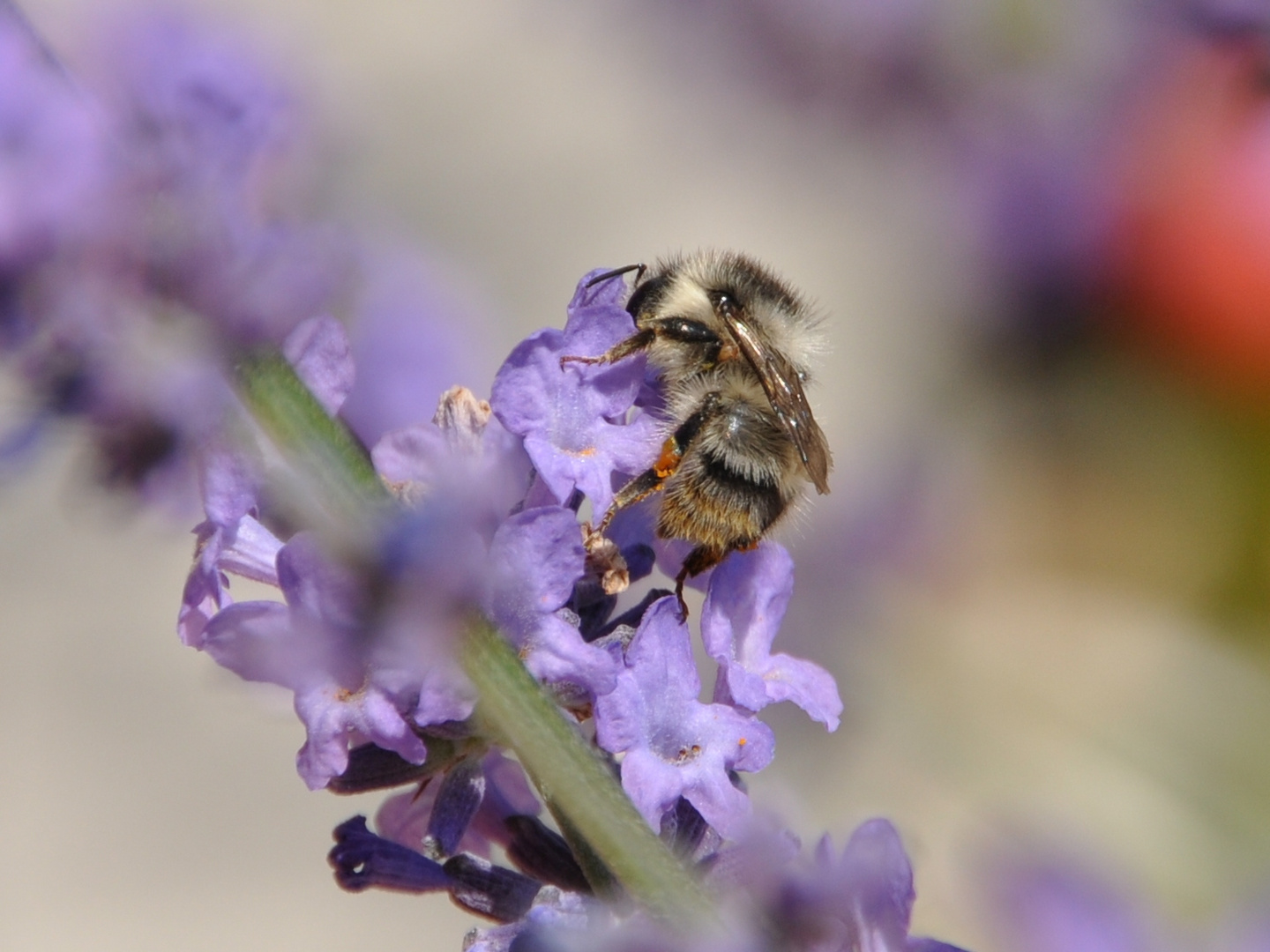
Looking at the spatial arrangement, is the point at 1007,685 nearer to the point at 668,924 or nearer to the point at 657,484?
the point at 657,484

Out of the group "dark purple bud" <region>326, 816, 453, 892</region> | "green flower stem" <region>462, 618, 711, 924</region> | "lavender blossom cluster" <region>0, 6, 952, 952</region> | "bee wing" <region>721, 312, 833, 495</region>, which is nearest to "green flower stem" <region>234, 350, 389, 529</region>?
"lavender blossom cluster" <region>0, 6, 952, 952</region>

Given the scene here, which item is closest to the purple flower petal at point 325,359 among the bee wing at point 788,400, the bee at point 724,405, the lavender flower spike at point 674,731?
the lavender flower spike at point 674,731

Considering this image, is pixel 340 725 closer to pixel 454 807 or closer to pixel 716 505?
pixel 454 807

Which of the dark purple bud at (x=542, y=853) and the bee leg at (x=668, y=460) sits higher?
the bee leg at (x=668, y=460)

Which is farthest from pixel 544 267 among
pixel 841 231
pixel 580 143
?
pixel 841 231

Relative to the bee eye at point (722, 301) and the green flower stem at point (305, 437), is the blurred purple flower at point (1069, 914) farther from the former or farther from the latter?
the bee eye at point (722, 301)

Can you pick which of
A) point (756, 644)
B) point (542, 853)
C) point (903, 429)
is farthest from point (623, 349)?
point (903, 429)

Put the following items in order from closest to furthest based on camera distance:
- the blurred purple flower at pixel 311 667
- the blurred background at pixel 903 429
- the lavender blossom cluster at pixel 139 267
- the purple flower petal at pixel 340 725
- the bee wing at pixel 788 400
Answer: the lavender blossom cluster at pixel 139 267 < the blurred purple flower at pixel 311 667 < the purple flower petal at pixel 340 725 < the bee wing at pixel 788 400 < the blurred background at pixel 903 429
